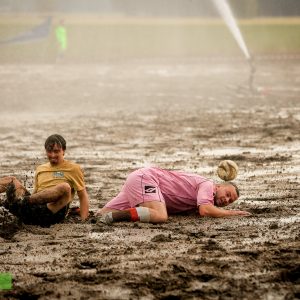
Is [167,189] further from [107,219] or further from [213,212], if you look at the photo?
[107,219]

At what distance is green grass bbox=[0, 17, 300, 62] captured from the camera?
3372cm

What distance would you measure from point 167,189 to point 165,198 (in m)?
0.09

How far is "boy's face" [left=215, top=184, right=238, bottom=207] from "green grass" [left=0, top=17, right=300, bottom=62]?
895 inches

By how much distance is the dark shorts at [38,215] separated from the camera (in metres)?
7.37

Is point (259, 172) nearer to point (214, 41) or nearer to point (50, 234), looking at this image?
point (50, 234)

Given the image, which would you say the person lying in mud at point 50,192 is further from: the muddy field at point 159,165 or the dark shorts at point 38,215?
the muddy field at point 159,165

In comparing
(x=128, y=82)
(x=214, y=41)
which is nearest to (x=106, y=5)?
(x=214, y=41)

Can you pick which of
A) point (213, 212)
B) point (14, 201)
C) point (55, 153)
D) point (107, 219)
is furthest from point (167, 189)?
point (14, 201)

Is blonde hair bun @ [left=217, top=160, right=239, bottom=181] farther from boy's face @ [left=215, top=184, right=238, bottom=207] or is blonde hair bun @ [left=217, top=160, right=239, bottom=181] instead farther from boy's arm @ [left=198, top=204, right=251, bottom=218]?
boy's arm @ [left=198, top=204, right=251, bottom=218]

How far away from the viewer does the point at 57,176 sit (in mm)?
7594

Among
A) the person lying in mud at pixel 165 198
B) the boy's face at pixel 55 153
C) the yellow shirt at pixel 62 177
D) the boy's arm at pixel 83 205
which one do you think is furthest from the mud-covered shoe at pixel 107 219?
the boy's face at pixel 55 153

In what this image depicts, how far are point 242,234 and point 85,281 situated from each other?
5.93 ft

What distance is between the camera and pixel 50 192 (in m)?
7.36

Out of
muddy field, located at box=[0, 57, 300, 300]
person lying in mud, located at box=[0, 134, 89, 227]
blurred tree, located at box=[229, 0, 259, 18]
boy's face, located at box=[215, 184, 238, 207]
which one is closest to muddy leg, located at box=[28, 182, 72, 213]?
person lying in mud, located at box=[0, 134, 89, 227]
